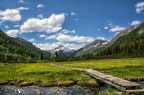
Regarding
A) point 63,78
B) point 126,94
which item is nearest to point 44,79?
point 63,78

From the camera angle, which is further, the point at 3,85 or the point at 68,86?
the point at 3,85

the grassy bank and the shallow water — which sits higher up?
the grassy bank

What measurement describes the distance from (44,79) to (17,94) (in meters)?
13.9

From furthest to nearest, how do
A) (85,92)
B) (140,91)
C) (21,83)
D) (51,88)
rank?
(21,83) → (51,88) → (85,92) → (140,91)

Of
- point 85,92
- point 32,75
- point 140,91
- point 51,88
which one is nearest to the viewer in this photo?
point 140,91

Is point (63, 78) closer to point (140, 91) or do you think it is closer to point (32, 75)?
point (32, 75)

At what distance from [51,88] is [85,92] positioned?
9211 millimetres

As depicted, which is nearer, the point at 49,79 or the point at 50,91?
the point at 50,91

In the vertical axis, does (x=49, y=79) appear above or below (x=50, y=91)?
above

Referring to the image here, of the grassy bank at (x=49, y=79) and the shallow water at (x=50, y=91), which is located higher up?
the grassy bank at (x=49, y=79)

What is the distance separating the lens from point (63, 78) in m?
60.3

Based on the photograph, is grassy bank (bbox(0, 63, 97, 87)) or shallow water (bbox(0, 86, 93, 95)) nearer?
shallow water (bbox(0, 86, 93, 95))

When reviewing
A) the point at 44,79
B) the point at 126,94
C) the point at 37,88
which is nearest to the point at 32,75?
the point at 44,79

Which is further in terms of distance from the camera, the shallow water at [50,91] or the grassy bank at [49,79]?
the grassy bank at [49,79]
